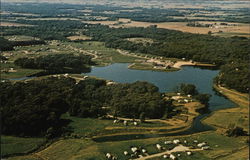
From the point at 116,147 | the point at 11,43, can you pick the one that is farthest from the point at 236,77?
the point at 11,43

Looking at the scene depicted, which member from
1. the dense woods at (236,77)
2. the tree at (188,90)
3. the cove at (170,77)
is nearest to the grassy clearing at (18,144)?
the cove at (170,77)

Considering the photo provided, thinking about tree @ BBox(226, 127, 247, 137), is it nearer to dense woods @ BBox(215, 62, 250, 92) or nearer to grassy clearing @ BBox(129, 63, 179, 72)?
dense woods @ BBox(215, 62, 250, 92)

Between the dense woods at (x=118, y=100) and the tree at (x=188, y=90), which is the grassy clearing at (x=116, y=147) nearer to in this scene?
the dense woods at (x=118, y=100)

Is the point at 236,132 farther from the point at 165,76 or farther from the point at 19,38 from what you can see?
the point at 19,38

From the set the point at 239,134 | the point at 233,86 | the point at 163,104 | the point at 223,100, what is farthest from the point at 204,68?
the point at 239,134

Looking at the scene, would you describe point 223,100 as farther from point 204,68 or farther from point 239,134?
point 204,68
